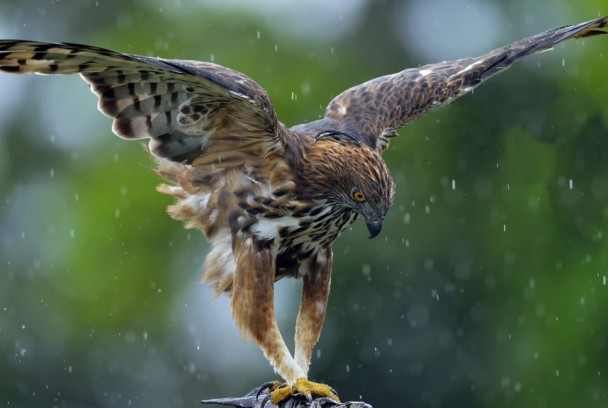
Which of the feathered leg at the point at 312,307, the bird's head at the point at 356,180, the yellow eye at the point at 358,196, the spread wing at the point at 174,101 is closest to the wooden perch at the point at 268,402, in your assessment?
the feathered leg at the point at 312,307

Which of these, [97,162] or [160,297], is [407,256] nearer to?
[160,297]

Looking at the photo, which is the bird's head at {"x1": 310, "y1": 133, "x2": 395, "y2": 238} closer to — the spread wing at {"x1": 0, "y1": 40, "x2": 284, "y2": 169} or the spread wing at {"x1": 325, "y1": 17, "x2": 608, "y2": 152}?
the spread wing at {"x1": 0, "y1": 40, "x2": 284, "y2": 169}

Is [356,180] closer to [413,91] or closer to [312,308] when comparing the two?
[312,308]

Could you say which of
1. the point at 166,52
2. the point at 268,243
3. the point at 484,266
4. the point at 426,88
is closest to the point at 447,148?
the point at 484,266

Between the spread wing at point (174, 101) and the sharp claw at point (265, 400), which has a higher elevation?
the spread wing at point (174, 101)

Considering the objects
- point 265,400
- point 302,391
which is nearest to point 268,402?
point 265,400

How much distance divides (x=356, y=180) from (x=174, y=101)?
0.91 metres

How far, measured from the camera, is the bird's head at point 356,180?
681 cm

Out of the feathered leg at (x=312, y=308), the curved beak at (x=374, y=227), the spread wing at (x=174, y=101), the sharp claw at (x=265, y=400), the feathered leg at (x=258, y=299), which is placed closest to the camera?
the spread wing at (x=174, y=101)

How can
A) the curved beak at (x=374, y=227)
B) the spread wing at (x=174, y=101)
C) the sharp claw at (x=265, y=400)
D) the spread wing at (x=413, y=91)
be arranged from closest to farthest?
the spread wing at (x=174, y=101) → the sharp claw at (x=265, y=400) → the curved beak at (x=374, y=227) → the spread wing at (x=413, y=91)

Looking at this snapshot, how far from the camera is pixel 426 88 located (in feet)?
26.5

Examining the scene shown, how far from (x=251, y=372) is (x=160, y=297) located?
6.94ft

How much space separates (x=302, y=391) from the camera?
666cm

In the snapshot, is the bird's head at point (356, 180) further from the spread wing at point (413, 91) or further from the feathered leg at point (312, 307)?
the spread wing at point (413, 91)
